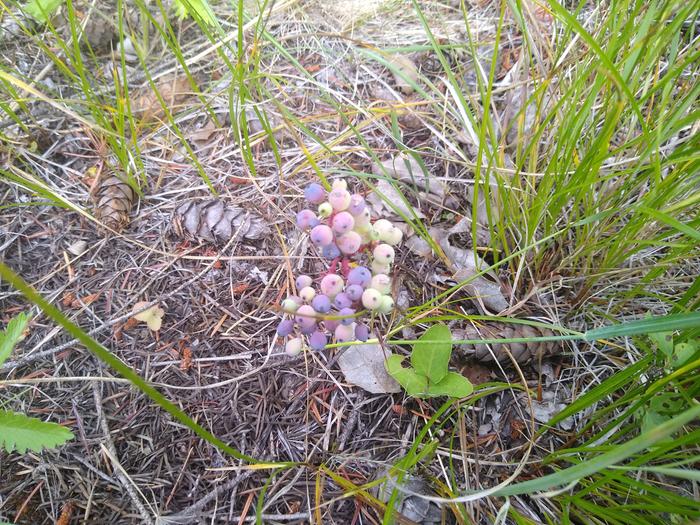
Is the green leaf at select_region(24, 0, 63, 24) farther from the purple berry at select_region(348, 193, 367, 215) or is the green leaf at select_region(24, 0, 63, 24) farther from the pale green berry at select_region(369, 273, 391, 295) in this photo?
the pale green berry at select_region(369, 273, 391, 295)

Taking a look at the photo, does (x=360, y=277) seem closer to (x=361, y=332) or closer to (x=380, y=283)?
(x=380, y=283)

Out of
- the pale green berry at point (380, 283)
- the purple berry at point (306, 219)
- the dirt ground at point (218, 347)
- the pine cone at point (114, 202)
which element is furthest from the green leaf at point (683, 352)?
the pine cone at point (114, 202)

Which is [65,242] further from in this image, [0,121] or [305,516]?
[305,516]

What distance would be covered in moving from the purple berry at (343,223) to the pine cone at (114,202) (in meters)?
1.15

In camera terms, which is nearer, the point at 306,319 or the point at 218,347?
the point at 306,319

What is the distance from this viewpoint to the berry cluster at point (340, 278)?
114 centimetres

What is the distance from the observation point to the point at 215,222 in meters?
1.83

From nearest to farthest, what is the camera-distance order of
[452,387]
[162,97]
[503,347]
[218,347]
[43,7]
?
[452,387] → [503,347] → [218,347] → [43,7] → [162,97]

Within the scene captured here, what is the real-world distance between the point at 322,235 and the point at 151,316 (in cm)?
90

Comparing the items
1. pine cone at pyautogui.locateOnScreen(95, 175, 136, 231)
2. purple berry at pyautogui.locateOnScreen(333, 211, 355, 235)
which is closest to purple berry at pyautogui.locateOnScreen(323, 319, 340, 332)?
purple berry at pyautogui.locateOnScreen(333, 211, 355, 235)

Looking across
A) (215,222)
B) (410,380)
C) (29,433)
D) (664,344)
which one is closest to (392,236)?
(410,380)

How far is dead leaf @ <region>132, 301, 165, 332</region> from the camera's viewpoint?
1646 millimetres

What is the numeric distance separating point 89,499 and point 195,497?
1.08ft

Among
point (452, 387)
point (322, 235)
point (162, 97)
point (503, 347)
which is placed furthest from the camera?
point (162, 97)
